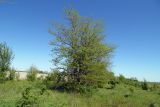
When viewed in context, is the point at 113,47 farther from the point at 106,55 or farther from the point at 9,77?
the point at 9,77

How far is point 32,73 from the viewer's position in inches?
1598

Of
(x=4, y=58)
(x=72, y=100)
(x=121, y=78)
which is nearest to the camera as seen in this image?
(x=72, y=100)

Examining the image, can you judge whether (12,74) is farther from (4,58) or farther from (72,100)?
(72,100)

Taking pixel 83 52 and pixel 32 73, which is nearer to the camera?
pixel 83 52

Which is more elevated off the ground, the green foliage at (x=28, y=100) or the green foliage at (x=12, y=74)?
the green foliage at (x=12, y=74)

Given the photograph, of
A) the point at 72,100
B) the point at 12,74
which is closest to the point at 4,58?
the point at 12,74

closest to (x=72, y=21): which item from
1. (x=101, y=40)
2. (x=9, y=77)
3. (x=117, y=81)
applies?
(x=101, y=40)

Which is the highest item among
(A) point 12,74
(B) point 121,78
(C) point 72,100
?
(A) point 12,74

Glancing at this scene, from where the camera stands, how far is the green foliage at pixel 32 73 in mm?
39688

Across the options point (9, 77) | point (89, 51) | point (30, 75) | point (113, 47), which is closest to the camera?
point (89, 51)

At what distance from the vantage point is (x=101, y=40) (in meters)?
28.5

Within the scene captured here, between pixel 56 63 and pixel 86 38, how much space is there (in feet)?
12.6

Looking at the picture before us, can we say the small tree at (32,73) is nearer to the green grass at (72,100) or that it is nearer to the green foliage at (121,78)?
the green foliage at (121,78)

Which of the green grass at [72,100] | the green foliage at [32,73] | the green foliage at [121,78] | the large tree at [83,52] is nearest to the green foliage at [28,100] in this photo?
the green grass at [72,100]
